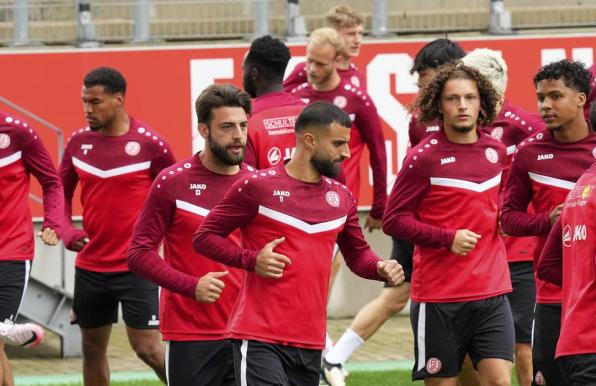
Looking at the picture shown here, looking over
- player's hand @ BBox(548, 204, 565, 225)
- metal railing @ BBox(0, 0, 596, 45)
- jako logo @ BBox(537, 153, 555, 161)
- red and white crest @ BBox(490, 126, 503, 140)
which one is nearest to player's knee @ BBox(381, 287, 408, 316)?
red and white crest @ BBox(490, 126, 503, 140)

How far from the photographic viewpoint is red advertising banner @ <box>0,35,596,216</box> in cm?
1399

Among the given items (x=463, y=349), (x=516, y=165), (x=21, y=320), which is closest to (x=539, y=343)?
(x=463, y=349)

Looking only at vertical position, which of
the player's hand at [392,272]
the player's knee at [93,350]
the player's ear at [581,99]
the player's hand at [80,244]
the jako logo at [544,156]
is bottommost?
the player's knee at [93,350]

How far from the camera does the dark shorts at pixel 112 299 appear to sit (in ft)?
31.4

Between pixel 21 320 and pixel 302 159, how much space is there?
6.58 meters

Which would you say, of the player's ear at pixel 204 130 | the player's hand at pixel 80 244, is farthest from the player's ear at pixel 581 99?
the player's hand at pixel 80 244

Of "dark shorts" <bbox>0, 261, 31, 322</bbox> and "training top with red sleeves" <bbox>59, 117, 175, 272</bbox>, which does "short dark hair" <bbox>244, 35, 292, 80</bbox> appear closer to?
"training top with red sleeves" <bbox>59, 117, 175, 272</bbox>

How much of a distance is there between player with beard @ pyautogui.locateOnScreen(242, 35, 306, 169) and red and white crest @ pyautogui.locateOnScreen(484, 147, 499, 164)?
57.4 inches

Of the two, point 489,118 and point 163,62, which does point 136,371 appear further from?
point 489,118

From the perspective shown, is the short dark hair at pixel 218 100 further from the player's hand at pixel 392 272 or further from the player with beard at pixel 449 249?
the player's hand at pixel 392 272

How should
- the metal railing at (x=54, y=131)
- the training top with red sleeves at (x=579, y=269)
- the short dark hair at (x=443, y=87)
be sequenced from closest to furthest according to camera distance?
the training top with red sleeves at (x=579, y=269) < the short dark hair at (x=443, y=87) < the metal railing at (x=54, y=131)

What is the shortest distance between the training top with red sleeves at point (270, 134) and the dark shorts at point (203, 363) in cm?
171

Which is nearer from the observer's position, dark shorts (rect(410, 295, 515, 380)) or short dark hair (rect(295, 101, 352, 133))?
short dark hair (rect(295, 101, 352, 133))

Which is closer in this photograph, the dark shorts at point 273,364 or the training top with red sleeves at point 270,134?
the dark shorts at point 273,364
